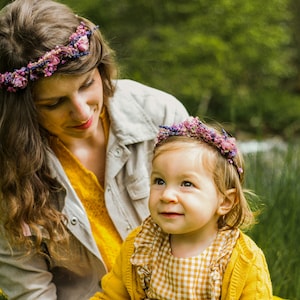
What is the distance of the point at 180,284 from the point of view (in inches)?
86.0

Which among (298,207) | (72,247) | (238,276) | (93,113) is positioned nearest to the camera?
(238,276)

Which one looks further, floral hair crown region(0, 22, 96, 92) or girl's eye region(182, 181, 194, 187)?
floral hair crown region(0, 22, 96, 92)

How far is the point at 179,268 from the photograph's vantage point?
2.19 meters

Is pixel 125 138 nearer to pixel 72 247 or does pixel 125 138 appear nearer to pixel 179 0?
pixel 72 247

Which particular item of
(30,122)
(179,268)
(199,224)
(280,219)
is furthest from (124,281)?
(280,219)

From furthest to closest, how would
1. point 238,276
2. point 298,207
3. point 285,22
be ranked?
point 285,22 < point 298,207 < point 238,276

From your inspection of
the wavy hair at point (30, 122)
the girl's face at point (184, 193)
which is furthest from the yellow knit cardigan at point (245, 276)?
the wavy hair at point (30, 122)

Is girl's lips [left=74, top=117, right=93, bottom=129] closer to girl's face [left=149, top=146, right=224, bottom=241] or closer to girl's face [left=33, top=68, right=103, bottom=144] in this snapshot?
girl's face [left=33, top=68, right=103, bottom=144]

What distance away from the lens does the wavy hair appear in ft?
8.24

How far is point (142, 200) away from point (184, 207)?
795mm

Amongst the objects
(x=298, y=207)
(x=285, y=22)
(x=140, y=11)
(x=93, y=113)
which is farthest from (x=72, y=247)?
(x=285, y=22)

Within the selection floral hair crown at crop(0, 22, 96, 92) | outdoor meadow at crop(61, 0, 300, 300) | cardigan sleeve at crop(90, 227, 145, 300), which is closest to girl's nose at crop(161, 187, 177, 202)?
cardigan sleeve at crop(90, 227, 145, 300)

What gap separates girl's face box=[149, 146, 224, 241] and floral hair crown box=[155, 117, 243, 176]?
4cm

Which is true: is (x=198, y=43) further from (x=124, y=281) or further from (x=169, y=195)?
(x=169, y=195)
